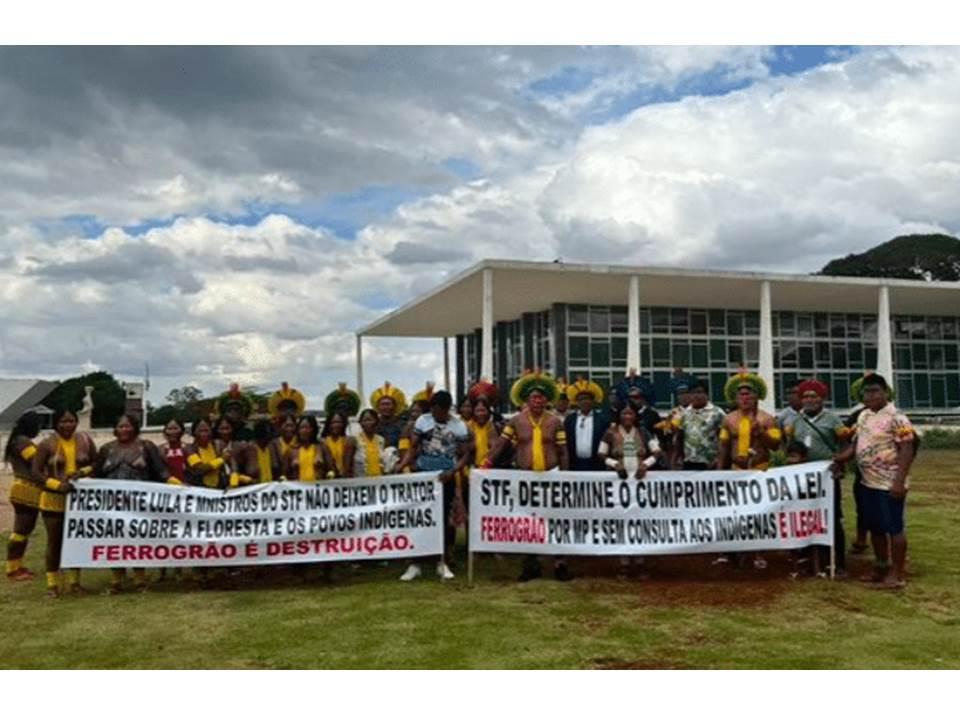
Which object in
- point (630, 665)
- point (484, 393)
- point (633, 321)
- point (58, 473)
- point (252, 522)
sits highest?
point (633, 321)

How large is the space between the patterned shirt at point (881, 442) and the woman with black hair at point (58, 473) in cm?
663

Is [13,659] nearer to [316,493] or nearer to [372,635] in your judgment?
[372,635]

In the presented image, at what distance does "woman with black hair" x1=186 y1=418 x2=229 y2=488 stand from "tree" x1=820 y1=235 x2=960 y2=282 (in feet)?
173

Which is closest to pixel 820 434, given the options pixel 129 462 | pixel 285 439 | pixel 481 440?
pixel 481 440

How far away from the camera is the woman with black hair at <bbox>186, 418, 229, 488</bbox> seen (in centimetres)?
793

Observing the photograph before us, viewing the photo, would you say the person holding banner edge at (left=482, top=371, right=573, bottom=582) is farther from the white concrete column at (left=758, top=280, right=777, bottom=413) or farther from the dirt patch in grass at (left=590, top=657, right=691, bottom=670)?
the white concrete column at (left=758, top=280, right=777, bottom=413)

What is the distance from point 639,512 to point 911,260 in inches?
2115

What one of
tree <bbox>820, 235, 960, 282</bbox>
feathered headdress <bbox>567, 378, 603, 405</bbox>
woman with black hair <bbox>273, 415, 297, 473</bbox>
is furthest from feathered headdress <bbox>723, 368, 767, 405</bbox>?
tree <bbox>820, 235, 960, 282</bbox>

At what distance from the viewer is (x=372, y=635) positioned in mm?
5684

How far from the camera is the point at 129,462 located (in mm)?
7559

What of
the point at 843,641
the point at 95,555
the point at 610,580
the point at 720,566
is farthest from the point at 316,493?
the point at 843,641

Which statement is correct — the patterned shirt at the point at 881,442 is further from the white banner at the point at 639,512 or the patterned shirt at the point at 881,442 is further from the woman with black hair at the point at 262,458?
the woman with black hair at the point at 262,458

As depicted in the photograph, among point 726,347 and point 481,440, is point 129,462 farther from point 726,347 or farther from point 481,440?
point 726,347

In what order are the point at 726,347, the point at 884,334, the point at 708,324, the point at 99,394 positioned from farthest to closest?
1. the point at 99,394
2. the point at 726,347
3. the point at 708,324
4. the point at 884,334
